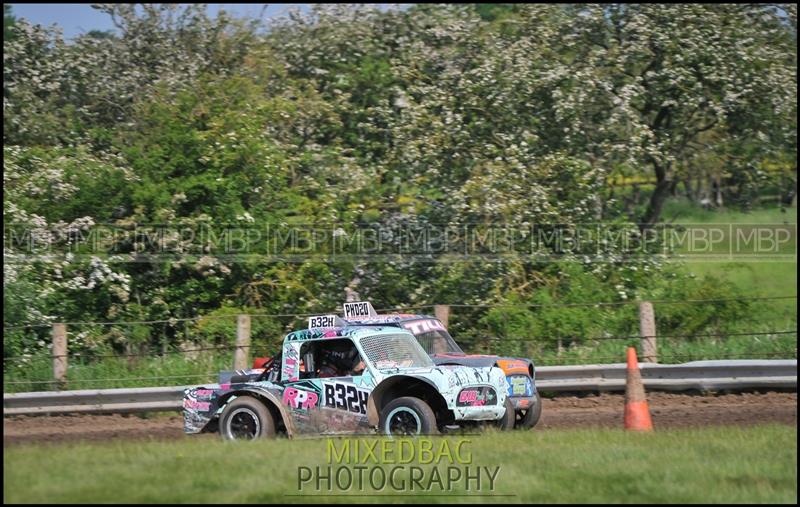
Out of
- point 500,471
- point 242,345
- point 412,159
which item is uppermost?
point 412,159

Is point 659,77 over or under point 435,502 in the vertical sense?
over

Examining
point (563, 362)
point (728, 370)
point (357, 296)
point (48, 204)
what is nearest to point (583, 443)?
point (728, 370)

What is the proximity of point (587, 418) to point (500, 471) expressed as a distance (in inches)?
191

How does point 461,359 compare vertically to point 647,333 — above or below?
below

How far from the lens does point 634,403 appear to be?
1110 cm

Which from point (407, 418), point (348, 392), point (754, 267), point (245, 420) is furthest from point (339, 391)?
point (754, 267)

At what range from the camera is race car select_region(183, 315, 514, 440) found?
10555 millimetres

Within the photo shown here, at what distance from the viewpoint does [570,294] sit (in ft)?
65.6

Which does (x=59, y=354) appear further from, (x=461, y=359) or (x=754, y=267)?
(x=754, y=267)

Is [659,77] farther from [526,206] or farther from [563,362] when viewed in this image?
[563,362]

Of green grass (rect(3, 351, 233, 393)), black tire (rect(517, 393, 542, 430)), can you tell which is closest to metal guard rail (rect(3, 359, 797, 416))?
green grass (rect(3, 351, 233, 393))

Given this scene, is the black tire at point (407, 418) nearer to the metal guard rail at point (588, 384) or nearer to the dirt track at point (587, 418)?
the dirt track at point (587, 418)

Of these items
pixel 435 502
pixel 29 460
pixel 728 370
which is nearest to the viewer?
pixel 435 502

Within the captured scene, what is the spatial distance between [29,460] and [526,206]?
1349cm
